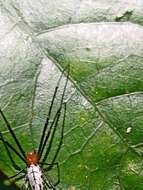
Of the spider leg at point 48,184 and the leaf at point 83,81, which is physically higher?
the leaf at point 83,81

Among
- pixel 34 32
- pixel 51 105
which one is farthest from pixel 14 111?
pixel 34 32

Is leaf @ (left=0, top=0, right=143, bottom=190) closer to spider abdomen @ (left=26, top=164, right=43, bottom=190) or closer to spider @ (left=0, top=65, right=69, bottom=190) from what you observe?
spider @ (left=0, top=65, right=69, bottom=190)

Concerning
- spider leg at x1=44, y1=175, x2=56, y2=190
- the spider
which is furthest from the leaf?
spider leg at x1=44, y1=175, x2=56, y2=190

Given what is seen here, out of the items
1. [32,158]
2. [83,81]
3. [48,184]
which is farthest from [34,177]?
[83,81]

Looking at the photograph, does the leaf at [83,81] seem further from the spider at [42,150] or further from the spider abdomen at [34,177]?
the spider abdomen at [34,177]

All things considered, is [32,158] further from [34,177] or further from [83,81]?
[83,81]

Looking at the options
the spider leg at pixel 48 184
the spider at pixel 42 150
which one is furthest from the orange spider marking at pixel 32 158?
the spider leg at pixel 48 184
